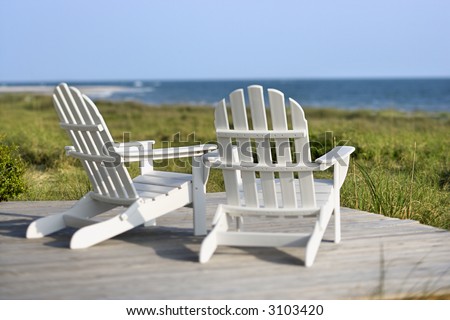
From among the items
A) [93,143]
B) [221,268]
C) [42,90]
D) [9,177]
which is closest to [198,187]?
[93,143]

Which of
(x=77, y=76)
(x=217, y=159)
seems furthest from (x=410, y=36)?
(x=217, y=159)

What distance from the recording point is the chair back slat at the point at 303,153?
370 centimetres

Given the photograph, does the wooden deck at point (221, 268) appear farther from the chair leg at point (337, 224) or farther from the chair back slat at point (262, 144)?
the chair back slat at point (262, 144)

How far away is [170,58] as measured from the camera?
51750 millimetres

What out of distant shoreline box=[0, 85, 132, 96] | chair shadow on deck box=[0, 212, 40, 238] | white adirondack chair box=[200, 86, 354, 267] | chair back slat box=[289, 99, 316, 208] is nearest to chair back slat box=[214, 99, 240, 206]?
white adirondack chair box=[200, 86, 354, 267]

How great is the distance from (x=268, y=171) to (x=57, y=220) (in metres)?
1.44

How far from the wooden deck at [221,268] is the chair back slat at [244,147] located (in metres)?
0.32

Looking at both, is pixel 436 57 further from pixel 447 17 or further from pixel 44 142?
pixel 44 142

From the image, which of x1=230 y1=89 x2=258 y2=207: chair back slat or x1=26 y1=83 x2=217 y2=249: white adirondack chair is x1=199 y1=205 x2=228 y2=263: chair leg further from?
x1=26 y1=83 x2=217 y2=249: white adirondack chair

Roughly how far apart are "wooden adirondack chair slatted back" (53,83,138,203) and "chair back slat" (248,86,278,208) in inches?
31.4

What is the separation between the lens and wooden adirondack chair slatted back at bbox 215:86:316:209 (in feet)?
12.3

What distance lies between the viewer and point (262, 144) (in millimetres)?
3887

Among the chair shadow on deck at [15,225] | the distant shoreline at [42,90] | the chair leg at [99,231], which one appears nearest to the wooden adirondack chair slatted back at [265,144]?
the chair leg at [99,231]
